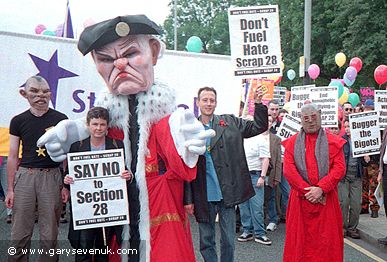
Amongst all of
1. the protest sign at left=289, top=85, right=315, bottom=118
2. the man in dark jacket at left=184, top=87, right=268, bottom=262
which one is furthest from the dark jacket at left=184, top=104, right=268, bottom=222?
the protest sign at left=289, top=85, right=315, bottom=118

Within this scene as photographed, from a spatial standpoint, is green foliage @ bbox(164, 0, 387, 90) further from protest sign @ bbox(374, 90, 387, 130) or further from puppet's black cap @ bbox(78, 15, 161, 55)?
puppet's black cap @ bbox(78, 15, 161, 55)

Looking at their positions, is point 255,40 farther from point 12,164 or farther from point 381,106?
point 381,106

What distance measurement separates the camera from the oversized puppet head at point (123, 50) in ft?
14.2

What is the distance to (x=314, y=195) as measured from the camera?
18.1 ft

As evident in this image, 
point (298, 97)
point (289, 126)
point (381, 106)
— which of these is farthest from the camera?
point (298, 97)

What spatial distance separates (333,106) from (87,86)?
3788mm

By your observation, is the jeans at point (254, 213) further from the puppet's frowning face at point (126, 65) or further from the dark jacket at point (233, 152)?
Answer: the puppet's frowning face at point (126, 65)

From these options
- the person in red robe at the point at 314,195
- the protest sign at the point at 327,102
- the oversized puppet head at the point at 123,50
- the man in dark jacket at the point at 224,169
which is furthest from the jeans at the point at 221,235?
the protest sign at the point at 327,102

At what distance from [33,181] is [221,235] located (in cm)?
180

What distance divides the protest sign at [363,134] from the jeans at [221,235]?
311cm

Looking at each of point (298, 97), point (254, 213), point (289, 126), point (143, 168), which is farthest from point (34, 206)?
point (298, 97)

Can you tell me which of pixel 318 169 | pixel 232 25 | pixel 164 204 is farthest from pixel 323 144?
pixel 164 204

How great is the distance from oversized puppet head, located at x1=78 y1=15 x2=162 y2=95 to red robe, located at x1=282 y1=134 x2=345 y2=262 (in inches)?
80.3

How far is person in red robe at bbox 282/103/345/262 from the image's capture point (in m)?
5.54
